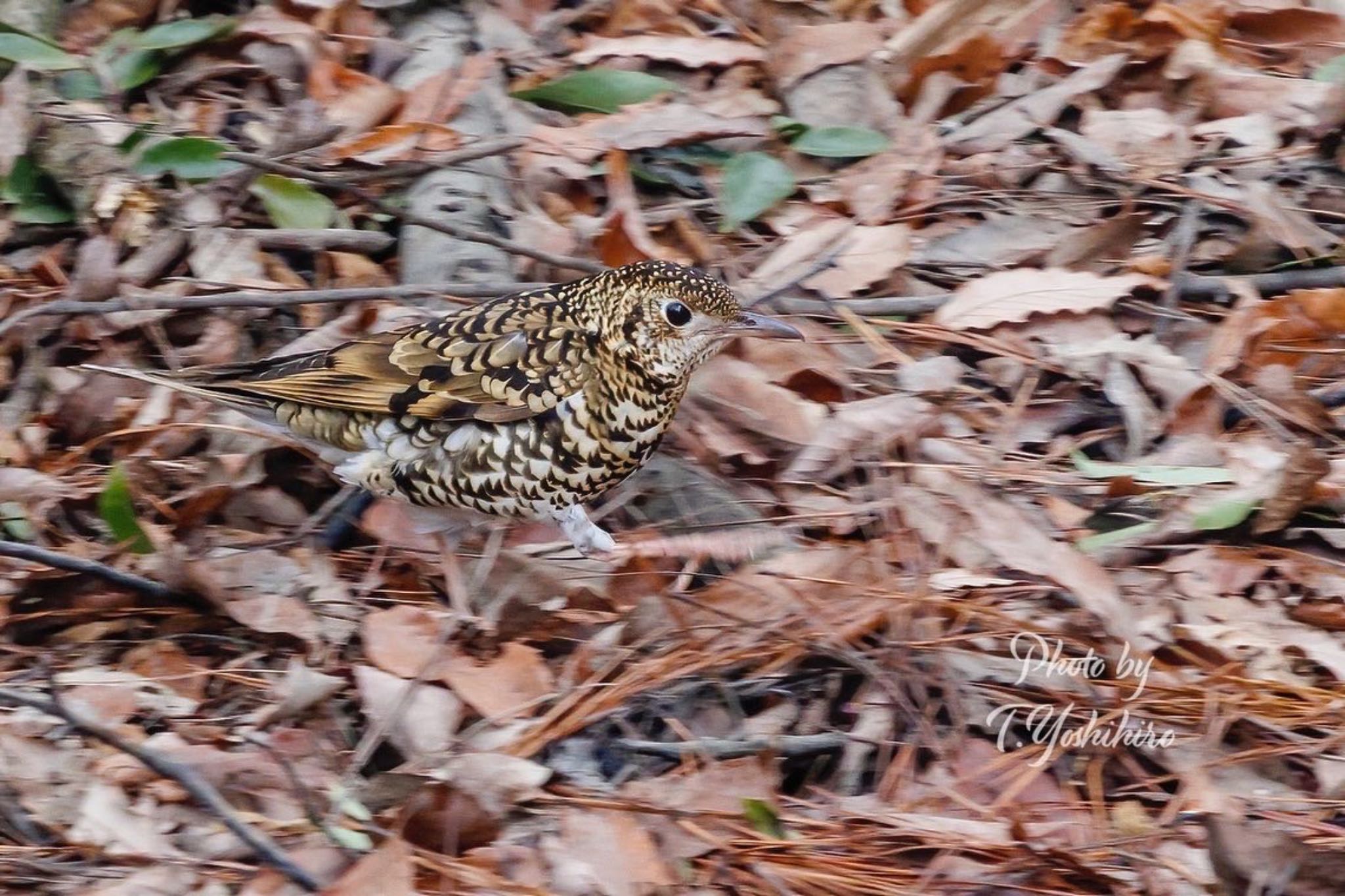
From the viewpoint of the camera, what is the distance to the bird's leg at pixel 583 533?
409 centimetres

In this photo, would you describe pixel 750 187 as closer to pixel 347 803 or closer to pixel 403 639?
pixel 403 639

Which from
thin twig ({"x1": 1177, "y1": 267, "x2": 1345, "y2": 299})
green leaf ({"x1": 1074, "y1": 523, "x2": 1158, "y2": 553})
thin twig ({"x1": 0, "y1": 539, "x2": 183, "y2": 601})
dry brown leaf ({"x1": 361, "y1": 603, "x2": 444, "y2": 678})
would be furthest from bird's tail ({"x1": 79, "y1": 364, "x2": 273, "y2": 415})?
thin twig ({"x1": 1177, "y1": 267, "x2": 1345, "y2": 299})

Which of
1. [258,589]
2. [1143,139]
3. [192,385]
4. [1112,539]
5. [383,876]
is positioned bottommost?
[258,589]

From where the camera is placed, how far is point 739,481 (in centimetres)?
427

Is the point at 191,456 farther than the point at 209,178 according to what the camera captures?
No

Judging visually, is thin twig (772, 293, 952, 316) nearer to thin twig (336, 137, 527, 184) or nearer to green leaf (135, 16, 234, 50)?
thin twig (336, 137, 527, 184)

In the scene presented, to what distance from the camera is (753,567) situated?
3.82 metres

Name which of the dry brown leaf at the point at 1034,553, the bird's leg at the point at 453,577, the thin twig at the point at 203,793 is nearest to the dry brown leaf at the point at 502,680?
the bird's leg at the point at 453,577

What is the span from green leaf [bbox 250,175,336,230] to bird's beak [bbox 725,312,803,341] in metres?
1.45

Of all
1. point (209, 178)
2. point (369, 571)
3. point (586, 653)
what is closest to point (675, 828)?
point (586, 653)

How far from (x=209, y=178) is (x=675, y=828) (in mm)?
2720

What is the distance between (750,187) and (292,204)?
1.38 metres

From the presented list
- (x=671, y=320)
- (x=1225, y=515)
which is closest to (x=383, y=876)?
(x=671, y=320)

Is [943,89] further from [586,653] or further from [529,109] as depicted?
[586,653]
